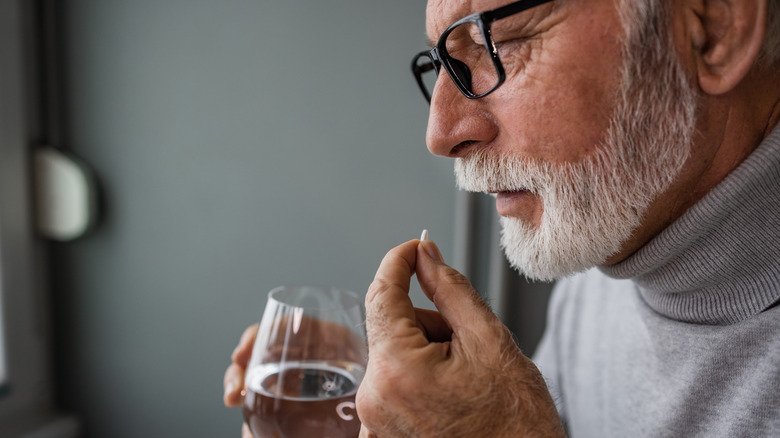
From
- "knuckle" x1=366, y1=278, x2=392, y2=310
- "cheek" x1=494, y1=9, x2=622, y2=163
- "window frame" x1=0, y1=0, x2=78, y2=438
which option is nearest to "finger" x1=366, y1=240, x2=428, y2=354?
"knuckle" x1=366, y1=278, x2=392, y2=310

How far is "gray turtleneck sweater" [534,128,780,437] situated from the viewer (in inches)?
28.2

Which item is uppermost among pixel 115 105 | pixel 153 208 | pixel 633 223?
pixel 115 105

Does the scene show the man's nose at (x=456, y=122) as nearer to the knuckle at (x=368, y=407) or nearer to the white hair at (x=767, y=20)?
the white hair at (x=767, y=20)

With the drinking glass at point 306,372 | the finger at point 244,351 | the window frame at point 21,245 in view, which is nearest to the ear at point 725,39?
the drinking glass at point 306,372

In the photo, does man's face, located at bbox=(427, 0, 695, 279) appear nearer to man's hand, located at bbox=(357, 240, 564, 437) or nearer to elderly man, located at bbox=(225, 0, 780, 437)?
elderly man, located at bbox=(225, 0, 780, 437)

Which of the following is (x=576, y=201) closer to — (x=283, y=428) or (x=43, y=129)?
(x=283, y=428)

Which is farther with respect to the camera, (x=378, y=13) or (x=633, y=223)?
(x=378, y=13)

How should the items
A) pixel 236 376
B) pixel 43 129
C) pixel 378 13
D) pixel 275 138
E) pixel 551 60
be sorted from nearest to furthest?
pixel 551 60 → pixel 236 376 → pixel 378 13 → pixel 275 138 → pixel 43 129

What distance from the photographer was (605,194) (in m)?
0.75

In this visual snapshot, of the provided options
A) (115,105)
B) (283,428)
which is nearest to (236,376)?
(283,428)

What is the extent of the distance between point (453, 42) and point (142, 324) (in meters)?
1.20

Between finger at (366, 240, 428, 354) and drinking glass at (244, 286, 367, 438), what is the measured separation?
10 centimetres

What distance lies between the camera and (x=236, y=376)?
37.4 inches

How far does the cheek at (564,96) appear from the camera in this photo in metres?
0.69
